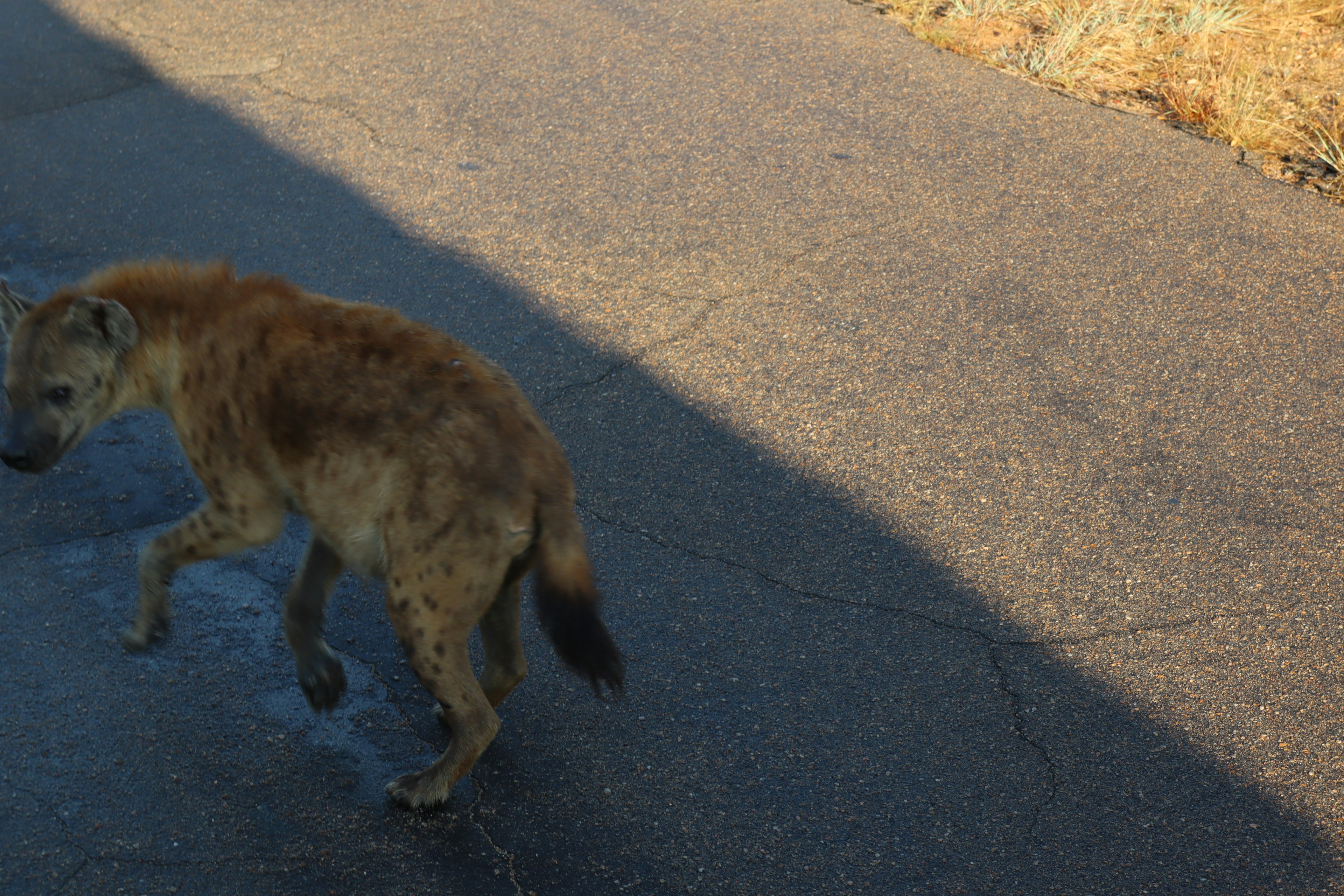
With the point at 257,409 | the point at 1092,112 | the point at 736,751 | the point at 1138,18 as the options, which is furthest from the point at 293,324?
the point at 1138,18

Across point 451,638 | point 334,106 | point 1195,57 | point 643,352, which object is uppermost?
point 1195,57

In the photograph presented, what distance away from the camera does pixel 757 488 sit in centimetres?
483

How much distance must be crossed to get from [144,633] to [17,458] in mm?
680

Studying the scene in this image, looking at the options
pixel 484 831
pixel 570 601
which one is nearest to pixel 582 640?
pixel 570 601

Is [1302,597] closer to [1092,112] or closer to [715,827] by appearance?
[715,827]

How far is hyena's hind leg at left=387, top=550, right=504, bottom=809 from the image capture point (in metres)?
3.14

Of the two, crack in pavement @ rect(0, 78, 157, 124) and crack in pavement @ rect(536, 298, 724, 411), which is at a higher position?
crack in pavement @ rect(536, 298, 724, 411)

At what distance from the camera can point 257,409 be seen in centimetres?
343

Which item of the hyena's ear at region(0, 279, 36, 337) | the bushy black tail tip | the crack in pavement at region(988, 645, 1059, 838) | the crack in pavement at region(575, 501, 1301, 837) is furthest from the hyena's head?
the crack in pavement at region(988, 645, 1059, 838)

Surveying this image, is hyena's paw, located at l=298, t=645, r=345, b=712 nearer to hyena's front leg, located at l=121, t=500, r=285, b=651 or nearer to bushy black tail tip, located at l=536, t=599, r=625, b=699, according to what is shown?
hyena's front leg, located at l=121, t=500, r=285, b=651

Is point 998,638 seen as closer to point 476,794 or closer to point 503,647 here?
point 503,647

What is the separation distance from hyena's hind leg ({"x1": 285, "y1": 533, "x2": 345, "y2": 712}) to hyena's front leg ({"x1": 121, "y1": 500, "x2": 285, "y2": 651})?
6.3 inches

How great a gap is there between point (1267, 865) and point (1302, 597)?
4.23 feet

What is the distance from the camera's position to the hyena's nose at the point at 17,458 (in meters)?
3.55
